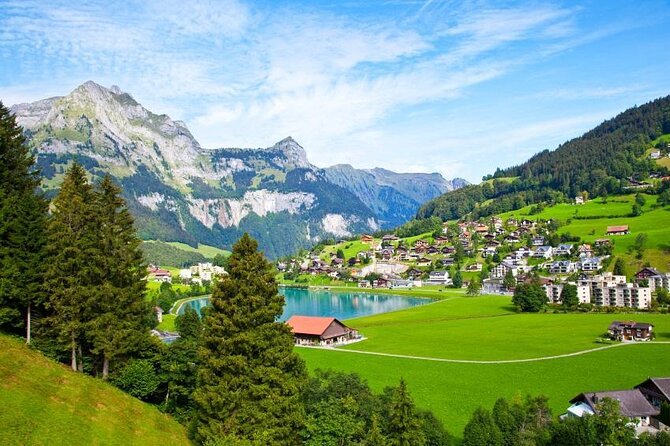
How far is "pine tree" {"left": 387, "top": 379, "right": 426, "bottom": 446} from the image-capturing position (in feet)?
88.6

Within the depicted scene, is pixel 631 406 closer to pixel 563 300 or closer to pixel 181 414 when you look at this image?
pixel 181 414

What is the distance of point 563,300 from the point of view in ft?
327

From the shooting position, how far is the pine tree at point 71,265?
30.0 m

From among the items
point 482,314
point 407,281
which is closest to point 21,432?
point 482,314

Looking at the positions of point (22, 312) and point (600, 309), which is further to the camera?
point (600, 309)

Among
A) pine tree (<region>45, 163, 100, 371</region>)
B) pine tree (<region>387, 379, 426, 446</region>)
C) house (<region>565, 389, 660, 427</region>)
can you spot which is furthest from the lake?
pine tree (<region>387, 379, 426, 446</region>)

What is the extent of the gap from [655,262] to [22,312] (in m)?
128

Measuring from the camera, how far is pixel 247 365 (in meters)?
26.6

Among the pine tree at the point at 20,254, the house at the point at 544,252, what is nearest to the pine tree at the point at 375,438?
the pine tree at the point at 20,254

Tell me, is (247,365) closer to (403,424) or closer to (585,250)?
(403,424)

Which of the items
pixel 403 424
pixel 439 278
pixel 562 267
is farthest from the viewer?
pixel 439 278

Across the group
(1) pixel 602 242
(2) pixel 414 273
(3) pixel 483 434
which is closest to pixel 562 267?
(1) pixel 602 242

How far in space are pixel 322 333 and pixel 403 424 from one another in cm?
5344

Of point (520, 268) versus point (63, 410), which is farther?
point (520, 268)
